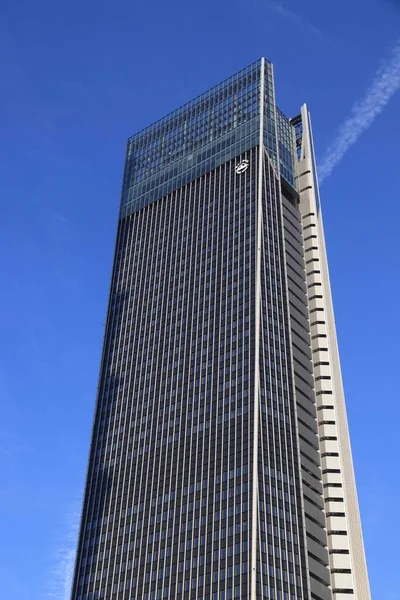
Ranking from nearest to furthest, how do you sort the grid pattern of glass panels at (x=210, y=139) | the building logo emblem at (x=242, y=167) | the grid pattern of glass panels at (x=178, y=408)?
the grid pattern of glass panels at (x=178, y=408) < the building logo emblem at (x=242, y=167) < the grid pattern of glass panels at (x=210, y=139)

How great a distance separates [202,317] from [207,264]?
42.5 feet

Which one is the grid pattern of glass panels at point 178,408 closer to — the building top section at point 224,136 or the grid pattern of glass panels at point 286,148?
the building top section at point 224,136

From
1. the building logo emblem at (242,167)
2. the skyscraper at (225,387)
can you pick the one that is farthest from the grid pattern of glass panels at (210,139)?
the building logo emblem at (242,167)

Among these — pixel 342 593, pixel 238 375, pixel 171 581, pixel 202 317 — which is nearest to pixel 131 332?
pixel 202 317

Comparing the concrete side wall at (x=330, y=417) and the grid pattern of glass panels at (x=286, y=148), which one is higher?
the grid pattern of glass panels at (x=286, y=148)

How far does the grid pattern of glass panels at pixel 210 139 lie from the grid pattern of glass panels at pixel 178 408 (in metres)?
4.24

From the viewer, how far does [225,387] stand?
477 feet

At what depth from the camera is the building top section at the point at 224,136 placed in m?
180

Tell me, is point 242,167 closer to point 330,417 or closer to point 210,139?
point 210,139

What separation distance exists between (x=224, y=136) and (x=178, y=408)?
6746 cm

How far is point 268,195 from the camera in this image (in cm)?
16838

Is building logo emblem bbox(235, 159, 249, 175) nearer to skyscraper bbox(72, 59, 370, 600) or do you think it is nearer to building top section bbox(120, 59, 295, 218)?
skyscraper bbox(72, 59, 370, 600)

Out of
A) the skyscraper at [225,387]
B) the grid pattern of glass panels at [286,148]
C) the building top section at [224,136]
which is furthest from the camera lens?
the building top section at [224,136]

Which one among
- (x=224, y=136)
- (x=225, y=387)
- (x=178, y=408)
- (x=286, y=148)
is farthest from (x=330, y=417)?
(x=224, y=136)
